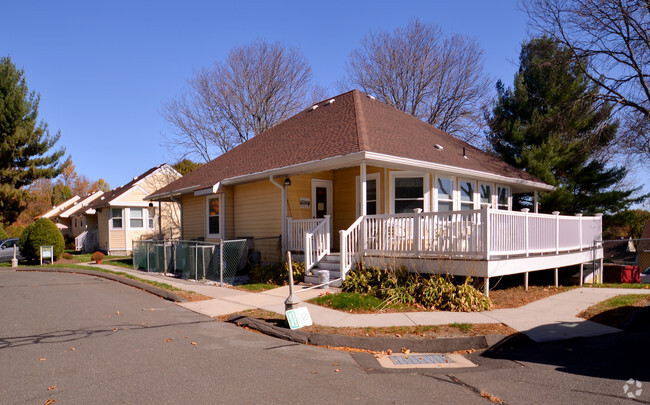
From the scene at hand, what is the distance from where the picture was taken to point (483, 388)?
4875 mm

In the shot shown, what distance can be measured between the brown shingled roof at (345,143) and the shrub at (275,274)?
3.03m

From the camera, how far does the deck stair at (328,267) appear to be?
11.4 m

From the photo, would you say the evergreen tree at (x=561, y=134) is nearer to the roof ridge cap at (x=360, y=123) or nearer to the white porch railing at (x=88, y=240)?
the roof ridge cap at (x=360, y=123)

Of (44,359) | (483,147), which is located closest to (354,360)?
(44,359)

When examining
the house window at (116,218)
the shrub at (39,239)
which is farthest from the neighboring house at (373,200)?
the house window at (116,218)

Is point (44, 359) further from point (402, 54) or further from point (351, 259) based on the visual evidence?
point (402, 54)

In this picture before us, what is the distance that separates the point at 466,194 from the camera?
14.9 meters

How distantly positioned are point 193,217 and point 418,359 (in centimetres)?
1524

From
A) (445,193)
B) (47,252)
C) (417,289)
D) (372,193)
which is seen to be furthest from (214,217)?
(417,289)

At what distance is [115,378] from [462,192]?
12.2 meters

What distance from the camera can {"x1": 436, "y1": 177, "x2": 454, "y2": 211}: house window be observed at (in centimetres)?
1382

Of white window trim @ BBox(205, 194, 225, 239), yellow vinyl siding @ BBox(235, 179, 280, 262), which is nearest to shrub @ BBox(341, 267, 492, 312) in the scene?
yellow vinyl siding @ BBox(235, 179, 280, 262)

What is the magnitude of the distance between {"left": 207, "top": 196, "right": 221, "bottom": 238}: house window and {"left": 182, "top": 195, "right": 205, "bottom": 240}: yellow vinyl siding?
0.62 m

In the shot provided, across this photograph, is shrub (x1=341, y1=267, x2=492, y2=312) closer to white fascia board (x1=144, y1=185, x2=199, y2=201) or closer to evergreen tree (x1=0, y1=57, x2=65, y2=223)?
white fascia board (x1=144, y1=185, x2=199, y2=201)
